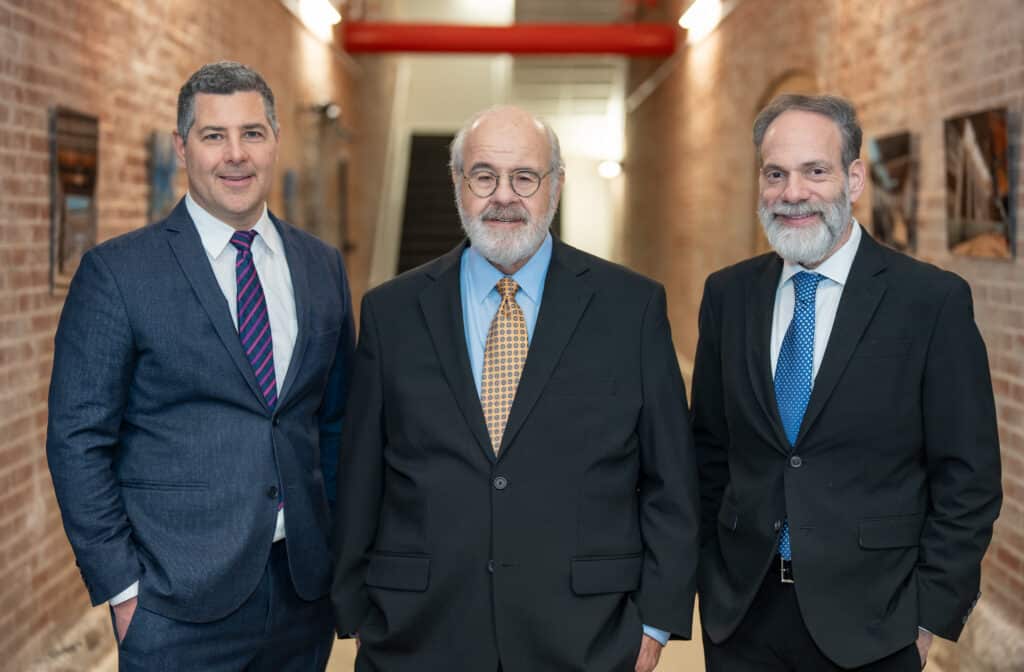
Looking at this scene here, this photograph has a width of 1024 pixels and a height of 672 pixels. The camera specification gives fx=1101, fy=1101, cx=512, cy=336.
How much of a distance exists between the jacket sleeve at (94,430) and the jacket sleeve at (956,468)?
1.69 m

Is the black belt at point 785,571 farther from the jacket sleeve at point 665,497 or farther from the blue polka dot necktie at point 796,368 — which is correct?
the jacket sleeve at point 665,497

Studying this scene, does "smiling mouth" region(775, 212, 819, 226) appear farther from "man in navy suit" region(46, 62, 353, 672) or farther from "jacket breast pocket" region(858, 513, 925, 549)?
"man in navy suit" region(46, 62, 353, 672)

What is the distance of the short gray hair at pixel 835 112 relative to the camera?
2391mm

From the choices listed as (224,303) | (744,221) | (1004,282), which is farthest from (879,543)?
(744,221)

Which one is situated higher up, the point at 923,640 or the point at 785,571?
the point at 785,571

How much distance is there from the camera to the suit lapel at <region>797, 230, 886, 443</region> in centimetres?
233

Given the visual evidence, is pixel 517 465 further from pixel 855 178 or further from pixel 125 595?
pixel 855 178

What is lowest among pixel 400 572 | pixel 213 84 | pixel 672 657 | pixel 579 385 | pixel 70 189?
pixel 672 657

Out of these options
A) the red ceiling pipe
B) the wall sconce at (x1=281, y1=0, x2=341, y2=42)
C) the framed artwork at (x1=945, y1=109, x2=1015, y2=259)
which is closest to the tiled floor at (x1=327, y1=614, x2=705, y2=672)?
the framed artwork at (x1=945, y1=109, x2=1015, y2=259)

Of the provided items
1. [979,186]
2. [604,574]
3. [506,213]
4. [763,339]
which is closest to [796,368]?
[763,339]

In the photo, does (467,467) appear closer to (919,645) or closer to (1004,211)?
(919,645)

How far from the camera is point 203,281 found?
8.01ft

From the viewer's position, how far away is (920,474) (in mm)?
2369

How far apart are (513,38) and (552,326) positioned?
35.9ft
